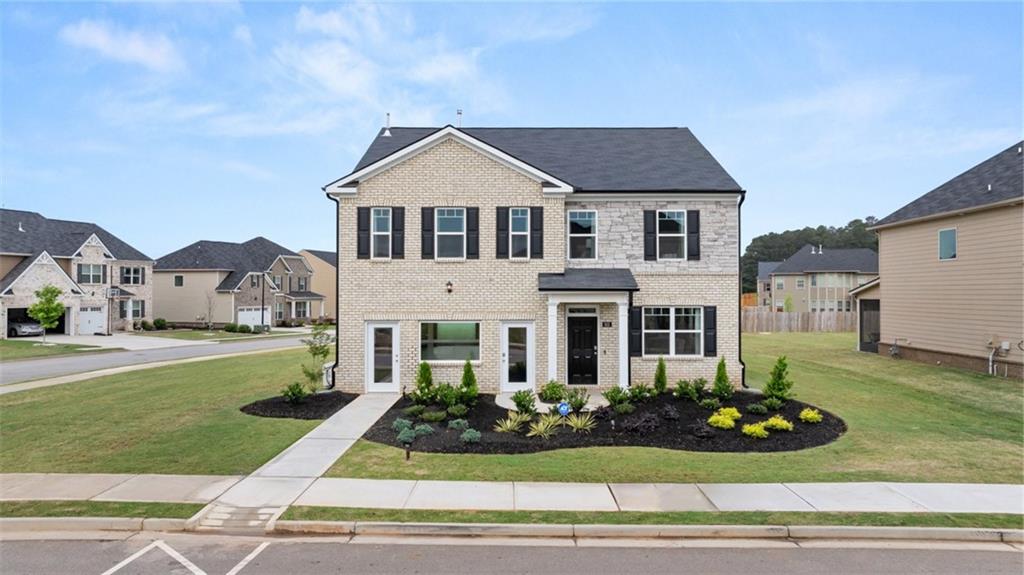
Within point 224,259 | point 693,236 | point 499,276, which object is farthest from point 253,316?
point 693,236

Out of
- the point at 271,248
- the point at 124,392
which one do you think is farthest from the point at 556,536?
the point at 271,248

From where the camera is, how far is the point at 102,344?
120 ft

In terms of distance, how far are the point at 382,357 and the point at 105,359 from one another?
20.5m

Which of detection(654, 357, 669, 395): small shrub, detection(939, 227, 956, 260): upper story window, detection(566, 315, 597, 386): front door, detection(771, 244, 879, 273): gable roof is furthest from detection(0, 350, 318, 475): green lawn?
detection(771, 244, 879, 273): gable roof

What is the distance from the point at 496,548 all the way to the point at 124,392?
53.5ft

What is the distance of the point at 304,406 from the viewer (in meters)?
15.2

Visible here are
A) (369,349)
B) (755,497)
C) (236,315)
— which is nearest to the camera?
(755,497)

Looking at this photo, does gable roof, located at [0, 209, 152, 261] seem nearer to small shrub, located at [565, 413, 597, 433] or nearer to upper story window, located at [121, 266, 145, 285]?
upper story window, located at [121, 266, 145, 285]

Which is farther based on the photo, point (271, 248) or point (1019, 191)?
point (271, 248)

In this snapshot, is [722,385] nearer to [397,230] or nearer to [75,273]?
[397,230]

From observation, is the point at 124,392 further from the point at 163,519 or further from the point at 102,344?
the point at 102,344

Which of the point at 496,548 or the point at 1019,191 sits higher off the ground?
the point at 1019,191

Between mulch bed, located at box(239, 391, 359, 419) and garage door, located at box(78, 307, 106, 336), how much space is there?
38299 mm

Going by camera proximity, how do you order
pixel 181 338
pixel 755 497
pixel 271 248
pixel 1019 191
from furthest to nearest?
pixel 271 248
pixel 181 338
pixel 1019 191
pixel 755 497
